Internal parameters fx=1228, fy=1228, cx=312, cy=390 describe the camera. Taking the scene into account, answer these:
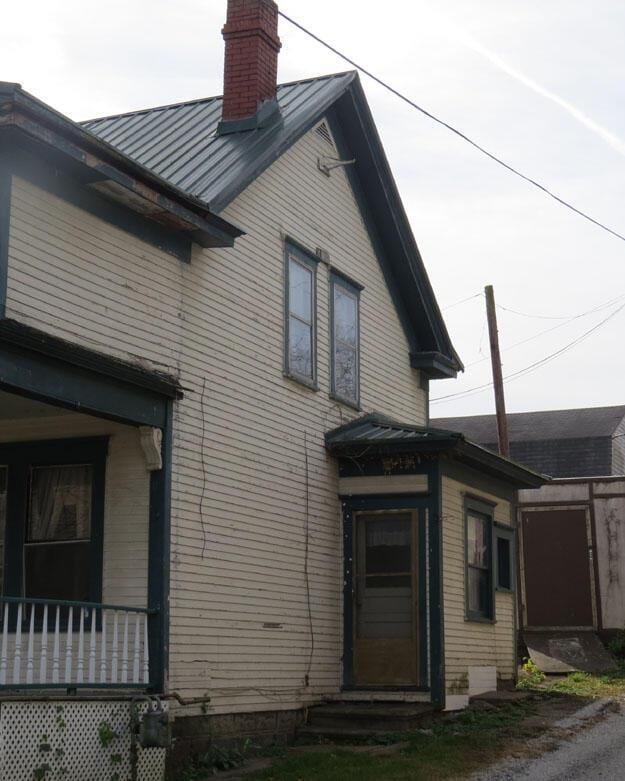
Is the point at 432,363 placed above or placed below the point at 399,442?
above

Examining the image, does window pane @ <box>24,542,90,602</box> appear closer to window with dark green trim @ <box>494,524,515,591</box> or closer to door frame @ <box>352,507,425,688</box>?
door frame @ <box>352,507,425,688</box>

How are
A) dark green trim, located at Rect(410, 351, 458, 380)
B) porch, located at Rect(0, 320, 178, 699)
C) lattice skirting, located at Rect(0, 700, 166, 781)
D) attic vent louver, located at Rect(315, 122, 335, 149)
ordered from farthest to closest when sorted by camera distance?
dark green trim, located at Rect(410, 351, 458, 380)
attic vent louver, located at Rect(315, 122, 335, 149)
porch, located at Rect(0, 320, 178, 699)
lattice skirting, located at Rect(0, 700, 166, 781)

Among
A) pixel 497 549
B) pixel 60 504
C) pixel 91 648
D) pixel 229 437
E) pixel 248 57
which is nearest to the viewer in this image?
→ pixel 91 648

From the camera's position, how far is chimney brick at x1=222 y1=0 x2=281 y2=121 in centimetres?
1633

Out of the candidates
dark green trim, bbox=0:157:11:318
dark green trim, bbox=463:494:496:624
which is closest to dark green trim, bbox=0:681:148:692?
dark green trim, bbox=0:157:11:318

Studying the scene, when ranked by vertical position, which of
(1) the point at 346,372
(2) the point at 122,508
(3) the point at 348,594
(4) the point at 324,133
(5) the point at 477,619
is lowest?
(5) the point at 477,619

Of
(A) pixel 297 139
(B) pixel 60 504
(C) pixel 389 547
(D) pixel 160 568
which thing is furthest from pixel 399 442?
(B) pixel 60 504

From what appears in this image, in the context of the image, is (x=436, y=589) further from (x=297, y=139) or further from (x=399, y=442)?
(x=297, y=139)

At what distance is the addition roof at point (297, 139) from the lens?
14859 millimetres

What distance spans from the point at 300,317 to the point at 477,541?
14.5 ft

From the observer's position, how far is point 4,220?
10.7 meters

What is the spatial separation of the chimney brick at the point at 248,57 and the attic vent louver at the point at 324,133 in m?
1.00

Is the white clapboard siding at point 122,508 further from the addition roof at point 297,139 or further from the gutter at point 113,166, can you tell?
the addition roof at point 297,139

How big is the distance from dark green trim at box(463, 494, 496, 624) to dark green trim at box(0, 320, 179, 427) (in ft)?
19.7
